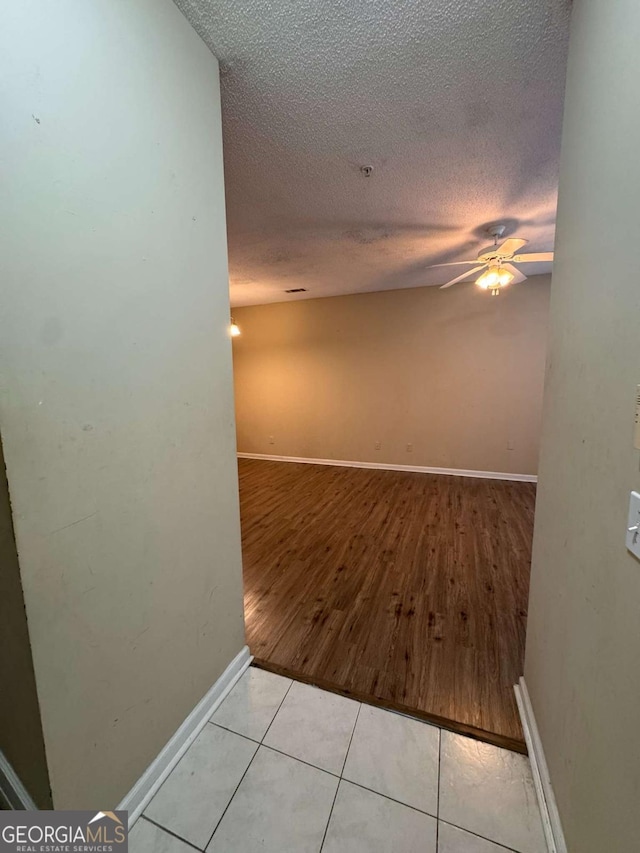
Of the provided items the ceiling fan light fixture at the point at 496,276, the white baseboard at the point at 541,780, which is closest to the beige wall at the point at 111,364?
the white baseboard at the point at 541,780

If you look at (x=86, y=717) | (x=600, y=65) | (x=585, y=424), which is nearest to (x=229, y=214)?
(x=600, y=65)

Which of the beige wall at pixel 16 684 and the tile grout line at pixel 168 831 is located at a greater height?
the beige wall at pixel 16 684

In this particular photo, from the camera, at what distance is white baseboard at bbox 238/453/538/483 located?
430 cm

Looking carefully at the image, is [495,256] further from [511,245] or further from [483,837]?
[483,837]

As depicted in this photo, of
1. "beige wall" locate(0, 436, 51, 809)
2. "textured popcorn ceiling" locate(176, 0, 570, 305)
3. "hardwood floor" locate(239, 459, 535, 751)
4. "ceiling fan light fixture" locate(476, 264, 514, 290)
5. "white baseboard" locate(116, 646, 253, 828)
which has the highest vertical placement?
"textured popcorn ceiling" locate(176, 0, 570, 305)

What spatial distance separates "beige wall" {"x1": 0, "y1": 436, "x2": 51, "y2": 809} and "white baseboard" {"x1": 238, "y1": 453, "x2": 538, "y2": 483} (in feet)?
14.3

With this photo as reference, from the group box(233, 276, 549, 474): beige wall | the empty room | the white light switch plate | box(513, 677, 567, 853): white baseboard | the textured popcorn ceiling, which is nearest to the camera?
the white light switch plate

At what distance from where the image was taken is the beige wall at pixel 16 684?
0.72m

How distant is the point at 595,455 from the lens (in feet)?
2.59

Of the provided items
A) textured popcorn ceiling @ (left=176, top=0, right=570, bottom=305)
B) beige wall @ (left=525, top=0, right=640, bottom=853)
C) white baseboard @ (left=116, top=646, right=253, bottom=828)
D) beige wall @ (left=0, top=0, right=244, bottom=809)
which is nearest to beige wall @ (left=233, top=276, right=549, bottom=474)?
textured popcorn ceiling @ (left=176, top=0, right=570, bottom=305)

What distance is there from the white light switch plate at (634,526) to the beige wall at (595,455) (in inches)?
0.9

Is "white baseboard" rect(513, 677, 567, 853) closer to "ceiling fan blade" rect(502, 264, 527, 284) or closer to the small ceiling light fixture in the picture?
the small ceiling light fixture

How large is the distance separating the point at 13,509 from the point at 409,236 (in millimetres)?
3201

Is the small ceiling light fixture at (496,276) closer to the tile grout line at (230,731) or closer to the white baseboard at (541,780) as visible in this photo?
the white baseboard at (541,780)
